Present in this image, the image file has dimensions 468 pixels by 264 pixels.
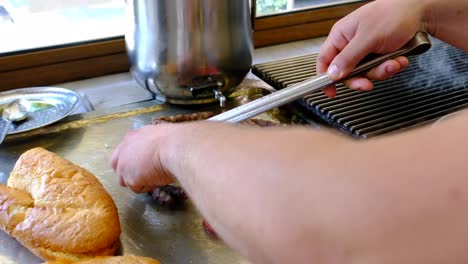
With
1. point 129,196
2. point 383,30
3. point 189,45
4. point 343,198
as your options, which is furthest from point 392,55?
point 343,198

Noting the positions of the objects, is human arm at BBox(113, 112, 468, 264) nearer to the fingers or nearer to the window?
the fingers

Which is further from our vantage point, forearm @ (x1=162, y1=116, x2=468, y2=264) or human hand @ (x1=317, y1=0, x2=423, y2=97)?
human hand @ (x1=317, y1=0, x2=423, y2=97)

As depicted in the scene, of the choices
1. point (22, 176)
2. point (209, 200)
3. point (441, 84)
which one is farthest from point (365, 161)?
point (441, 84)

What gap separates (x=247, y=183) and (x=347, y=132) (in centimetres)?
52

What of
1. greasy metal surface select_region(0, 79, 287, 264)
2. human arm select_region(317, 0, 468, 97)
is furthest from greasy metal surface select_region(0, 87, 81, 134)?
human arm select_region(317, 0, 468, 97)

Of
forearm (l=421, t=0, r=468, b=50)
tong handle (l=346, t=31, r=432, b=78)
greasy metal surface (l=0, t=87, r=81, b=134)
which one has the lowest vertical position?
greasy metal surface (l=0, t=87, r=81, b=134)

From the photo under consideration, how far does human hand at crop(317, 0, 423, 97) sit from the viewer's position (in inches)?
36.4

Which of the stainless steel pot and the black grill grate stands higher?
the stainless steel pot

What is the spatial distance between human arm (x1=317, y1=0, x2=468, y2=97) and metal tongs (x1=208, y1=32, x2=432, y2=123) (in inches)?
0.4

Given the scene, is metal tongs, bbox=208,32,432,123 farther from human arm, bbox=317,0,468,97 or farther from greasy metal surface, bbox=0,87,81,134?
greasy metal surface, bbox=0,87,81,134

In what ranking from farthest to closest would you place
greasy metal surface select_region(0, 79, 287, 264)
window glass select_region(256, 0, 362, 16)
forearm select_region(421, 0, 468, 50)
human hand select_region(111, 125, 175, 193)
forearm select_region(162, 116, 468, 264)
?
window glass select_region(256, 0, 362, 16)
forearm select_region(421, 0, 468, 50)
greasy metal surface select_region(0, 79, 287, 264)
human hand select_region(111, 125, 175, 193)
forearm select_region(162, 116, 468, 264)

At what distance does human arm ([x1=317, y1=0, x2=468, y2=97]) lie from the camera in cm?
93

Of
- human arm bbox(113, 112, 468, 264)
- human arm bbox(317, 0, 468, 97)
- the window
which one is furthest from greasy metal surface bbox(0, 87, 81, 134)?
human arm bbox(113, 112, 468, 264)

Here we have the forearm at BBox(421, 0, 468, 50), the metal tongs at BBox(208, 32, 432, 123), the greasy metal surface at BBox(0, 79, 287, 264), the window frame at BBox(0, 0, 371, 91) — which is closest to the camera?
the greasy metal surface at BBox(0, 79, 287, 264)
